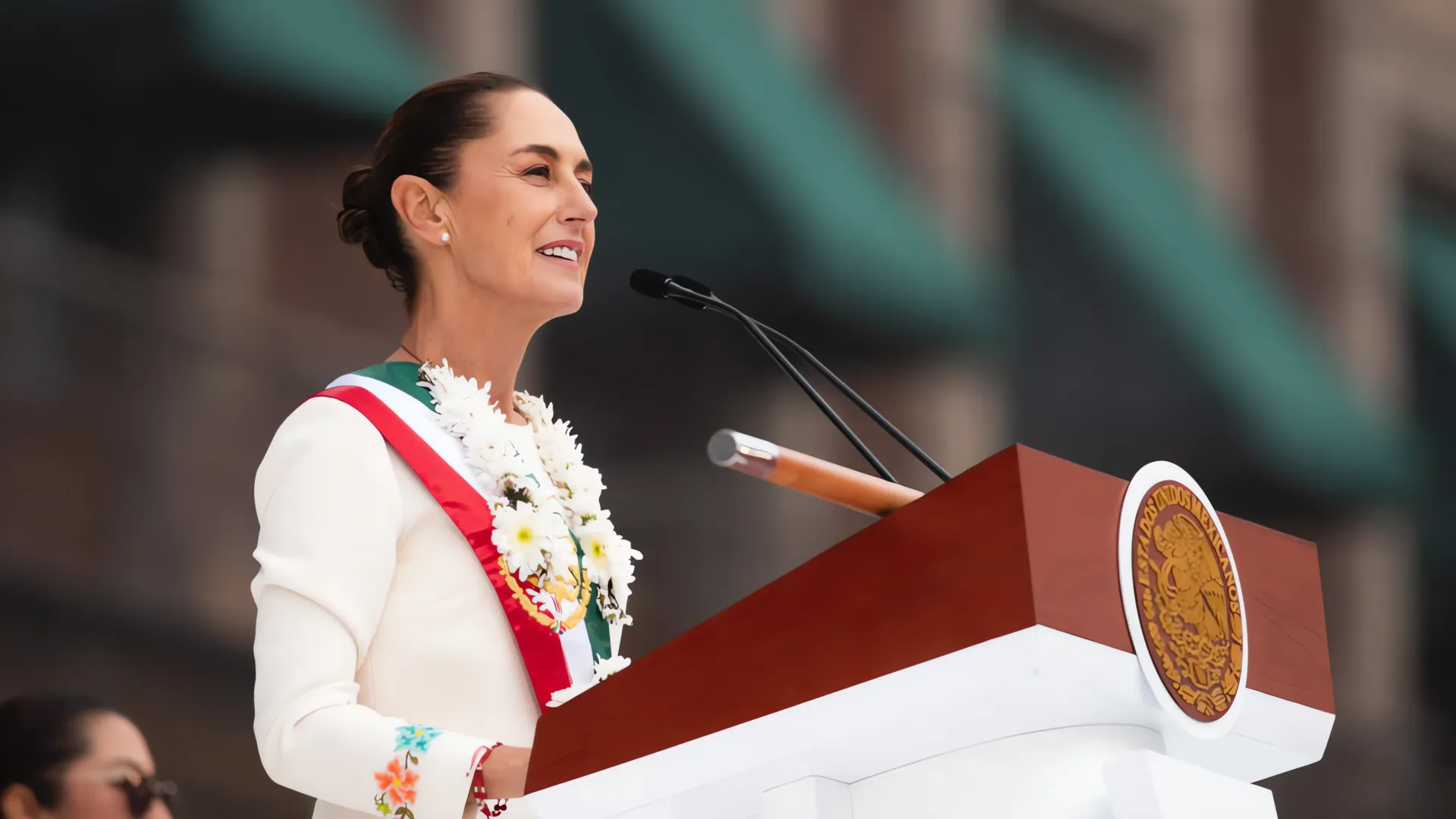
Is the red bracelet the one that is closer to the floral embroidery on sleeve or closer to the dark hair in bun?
the floral embroidery on sleeve

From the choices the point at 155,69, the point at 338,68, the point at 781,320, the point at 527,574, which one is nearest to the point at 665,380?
the point at 781,320

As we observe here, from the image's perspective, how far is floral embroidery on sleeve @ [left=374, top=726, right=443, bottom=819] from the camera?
1365mm

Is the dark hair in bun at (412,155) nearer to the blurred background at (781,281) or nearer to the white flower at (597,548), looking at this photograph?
the white flower at (597,548)

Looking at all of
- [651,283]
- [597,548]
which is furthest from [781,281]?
[651,283]

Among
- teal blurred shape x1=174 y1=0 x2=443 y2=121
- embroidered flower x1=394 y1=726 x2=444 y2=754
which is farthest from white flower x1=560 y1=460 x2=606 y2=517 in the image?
teal blurred shape x1=174 y1=0 x2=443 y2=121

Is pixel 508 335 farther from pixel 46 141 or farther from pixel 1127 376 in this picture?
pixel 1127 376

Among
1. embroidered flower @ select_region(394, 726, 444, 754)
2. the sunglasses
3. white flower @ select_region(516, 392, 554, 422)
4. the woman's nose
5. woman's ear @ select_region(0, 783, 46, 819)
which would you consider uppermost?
the woman's nose

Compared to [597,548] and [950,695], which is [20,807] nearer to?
[597,548]

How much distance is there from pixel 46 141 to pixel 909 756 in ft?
7.55

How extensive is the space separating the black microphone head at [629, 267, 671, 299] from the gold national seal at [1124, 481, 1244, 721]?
62 cm

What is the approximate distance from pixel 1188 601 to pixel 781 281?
2.66 meters

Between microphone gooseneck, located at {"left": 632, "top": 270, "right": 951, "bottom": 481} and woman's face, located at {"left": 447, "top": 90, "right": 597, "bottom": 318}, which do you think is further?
woman's face, located at {"left": 447, "top": 90, "right": 597, "bottom": 318}

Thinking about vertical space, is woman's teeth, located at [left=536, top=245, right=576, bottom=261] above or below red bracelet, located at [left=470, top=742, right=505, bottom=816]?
above

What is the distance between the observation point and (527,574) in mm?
1639
